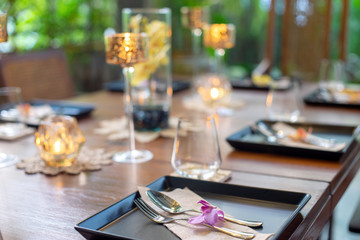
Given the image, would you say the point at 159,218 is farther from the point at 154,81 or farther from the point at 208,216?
the point at 154,81

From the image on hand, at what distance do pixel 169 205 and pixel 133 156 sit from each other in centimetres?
44

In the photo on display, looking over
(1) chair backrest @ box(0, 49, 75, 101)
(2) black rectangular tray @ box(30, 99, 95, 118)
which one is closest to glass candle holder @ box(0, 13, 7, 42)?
(2) black rectangular tray @ box(30, 99, 95, 118)

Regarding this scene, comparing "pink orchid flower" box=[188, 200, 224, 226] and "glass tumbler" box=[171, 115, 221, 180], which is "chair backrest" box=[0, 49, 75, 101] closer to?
"glass tumbler" box=[171, 115, 221, 180]

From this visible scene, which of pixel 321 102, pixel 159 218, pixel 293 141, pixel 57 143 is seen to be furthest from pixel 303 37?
pixel 159 218

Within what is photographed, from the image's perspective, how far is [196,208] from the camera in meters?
0.91

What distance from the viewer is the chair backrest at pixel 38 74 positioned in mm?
2303

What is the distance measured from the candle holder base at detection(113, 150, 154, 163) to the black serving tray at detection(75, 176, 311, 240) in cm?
27

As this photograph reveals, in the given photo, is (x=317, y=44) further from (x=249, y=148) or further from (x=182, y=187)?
(x=182, y=187)

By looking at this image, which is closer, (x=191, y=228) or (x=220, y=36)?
(x=191, y=228)

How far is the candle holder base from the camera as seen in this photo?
4.25 feet

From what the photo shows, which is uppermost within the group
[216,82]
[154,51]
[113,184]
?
[154,51]

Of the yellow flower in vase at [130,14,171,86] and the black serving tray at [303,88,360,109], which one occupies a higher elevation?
the yellow flower in vase at [130,14,171,86]

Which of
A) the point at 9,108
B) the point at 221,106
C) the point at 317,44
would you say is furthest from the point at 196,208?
the point at 317,44

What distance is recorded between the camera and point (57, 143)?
1.21 metres
